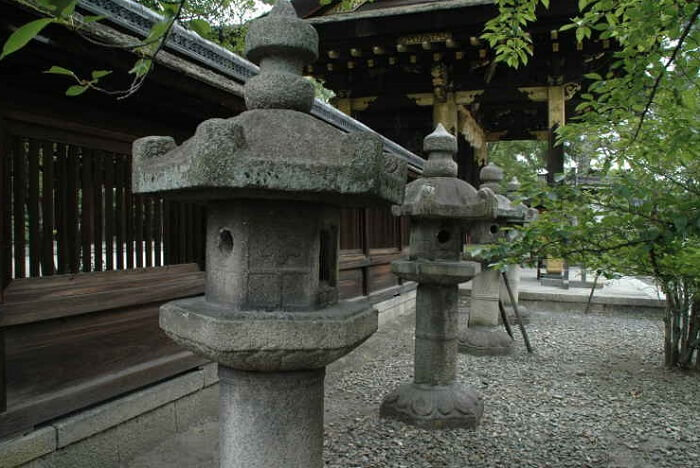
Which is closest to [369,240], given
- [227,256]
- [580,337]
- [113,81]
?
[580,337]

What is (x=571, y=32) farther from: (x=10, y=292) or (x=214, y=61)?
(x=10, y=292)

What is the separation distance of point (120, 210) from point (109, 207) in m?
0.09

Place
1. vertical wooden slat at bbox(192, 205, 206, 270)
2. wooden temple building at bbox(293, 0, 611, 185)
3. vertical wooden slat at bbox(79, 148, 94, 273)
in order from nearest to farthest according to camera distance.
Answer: vertical wooden slat at bbox(79, 148, 94, 273), vertical wooden slat at bbox(192, 205, 206, 270), wooden temple building at bbox(293, 0, 611, 185)

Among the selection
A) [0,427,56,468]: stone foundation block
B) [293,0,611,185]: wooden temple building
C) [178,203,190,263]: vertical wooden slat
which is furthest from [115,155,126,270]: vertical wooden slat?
[293,0,611,185]: wooden temple building

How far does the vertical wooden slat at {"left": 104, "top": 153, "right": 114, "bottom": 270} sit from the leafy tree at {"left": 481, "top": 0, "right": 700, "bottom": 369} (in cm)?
282

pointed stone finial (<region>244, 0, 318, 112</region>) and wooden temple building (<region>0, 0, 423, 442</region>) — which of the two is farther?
wooden temple building (<region>0, 0, 423, 442</region>)

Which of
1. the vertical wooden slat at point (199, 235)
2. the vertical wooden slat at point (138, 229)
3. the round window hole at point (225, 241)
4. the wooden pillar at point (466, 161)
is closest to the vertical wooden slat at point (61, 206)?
the vertical wooden slat at point (138, 229)

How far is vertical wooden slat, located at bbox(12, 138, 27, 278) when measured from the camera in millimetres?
3062

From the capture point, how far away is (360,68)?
11367mm

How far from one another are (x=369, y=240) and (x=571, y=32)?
5.44 meters

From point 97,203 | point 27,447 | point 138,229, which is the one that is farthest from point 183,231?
point 27,447

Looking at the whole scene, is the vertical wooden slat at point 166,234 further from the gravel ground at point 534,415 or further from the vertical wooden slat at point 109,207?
the gravel ground at point 534,415

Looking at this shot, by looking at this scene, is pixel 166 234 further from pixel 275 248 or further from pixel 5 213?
pixel 275 248

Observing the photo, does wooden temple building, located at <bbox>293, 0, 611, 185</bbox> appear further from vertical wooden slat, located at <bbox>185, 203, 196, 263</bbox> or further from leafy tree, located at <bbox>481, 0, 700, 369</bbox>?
vertical wooden slat, located at <bbox>185, 203, 196, 263</bbox>
